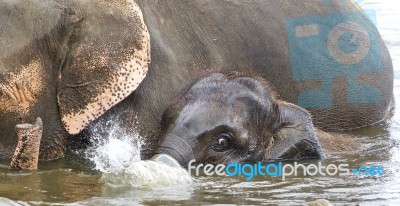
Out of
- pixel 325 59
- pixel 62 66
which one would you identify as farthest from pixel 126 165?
pixel 325 59

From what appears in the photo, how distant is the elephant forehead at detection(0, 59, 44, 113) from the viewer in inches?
297

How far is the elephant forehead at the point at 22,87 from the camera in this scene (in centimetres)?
755

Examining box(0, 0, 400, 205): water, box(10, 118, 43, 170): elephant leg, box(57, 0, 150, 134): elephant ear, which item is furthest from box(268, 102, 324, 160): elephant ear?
box(10, 118, 43, 170): elephant leg

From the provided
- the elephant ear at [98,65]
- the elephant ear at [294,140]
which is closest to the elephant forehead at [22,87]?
the elephant ear at [98,65]

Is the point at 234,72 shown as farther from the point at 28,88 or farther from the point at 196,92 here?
the point at 28,88

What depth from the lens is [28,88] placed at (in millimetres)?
7637

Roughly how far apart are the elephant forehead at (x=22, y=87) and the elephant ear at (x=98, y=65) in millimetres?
152

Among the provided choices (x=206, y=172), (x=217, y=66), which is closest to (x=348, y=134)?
(x=217, y=66)

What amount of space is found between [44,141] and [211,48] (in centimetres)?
137

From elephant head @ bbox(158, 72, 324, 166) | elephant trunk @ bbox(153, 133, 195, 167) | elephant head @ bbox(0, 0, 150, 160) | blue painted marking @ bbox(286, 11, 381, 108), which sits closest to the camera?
elephant trunk @ bbox(153, 133, 195, 167)

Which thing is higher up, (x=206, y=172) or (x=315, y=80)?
(x=315, y=80)

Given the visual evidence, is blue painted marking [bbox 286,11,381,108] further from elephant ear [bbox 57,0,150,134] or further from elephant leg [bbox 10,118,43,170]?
elephant leg [bbox 10,118,43,170]

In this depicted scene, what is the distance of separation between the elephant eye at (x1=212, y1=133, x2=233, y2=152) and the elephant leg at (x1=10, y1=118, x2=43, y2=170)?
110cm

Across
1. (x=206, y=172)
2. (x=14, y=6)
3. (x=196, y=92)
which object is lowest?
(x=206, y=172)
